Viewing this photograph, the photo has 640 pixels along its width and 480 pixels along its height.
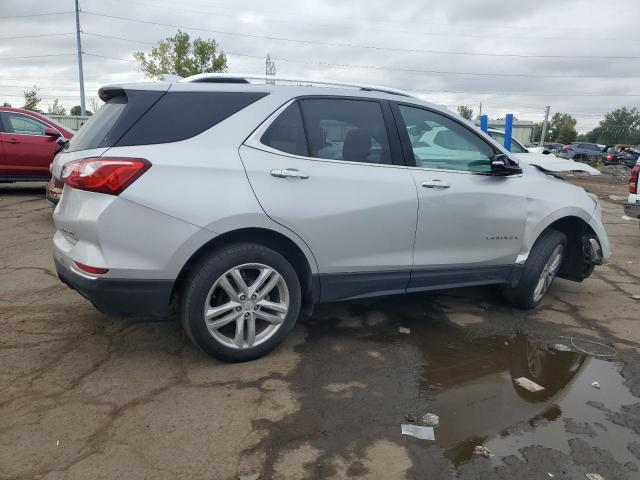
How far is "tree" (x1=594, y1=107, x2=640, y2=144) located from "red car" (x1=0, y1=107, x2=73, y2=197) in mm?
102288

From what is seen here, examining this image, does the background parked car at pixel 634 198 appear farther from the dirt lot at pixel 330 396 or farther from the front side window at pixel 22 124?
the front side window at pixel 22 124

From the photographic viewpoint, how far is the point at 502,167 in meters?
4.18

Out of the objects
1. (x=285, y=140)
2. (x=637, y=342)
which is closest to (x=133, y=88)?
(x=285, y=140)

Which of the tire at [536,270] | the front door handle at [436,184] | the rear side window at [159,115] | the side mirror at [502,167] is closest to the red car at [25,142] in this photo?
the rear side window at [159,115]

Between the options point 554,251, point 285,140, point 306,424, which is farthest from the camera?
point 554,251

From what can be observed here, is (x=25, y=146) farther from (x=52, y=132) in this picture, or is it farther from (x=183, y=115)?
(x=183, y=115)

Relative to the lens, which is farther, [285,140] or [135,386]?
[285,140]

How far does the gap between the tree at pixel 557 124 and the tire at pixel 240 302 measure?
350ft

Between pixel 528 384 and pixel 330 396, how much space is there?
4.27ft

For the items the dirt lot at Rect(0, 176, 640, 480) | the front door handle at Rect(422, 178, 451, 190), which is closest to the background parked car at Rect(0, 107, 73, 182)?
the dirt lot at Rect(0, 176, 640, 480)

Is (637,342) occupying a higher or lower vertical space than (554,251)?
lower

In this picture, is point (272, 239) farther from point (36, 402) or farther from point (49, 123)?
point (49, 123)

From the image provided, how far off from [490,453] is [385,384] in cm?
84

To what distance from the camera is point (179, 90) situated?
337 cm
